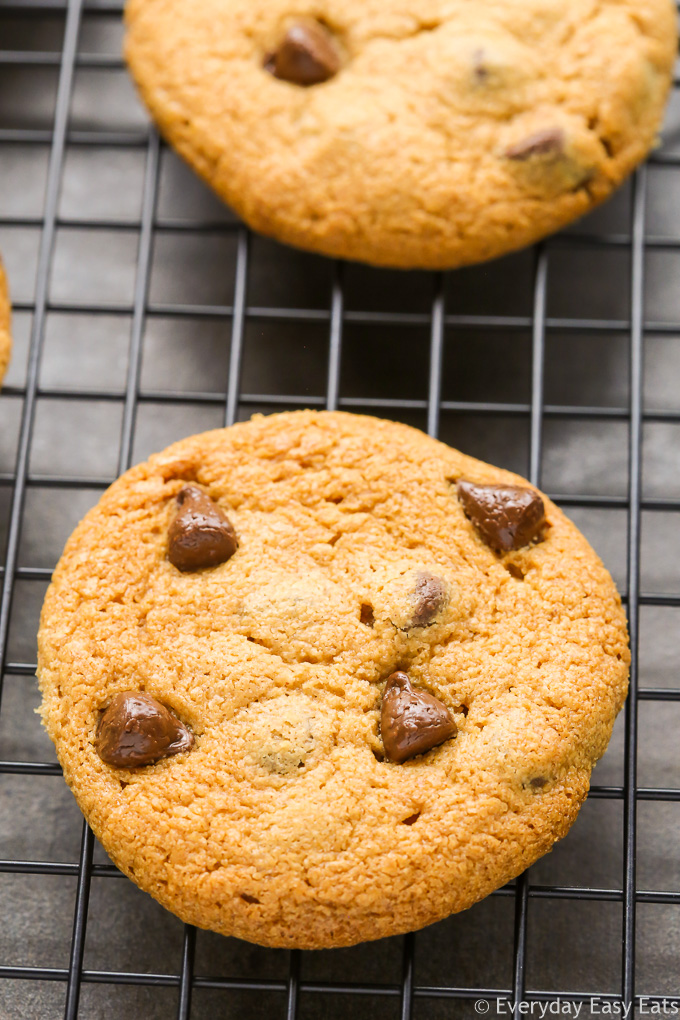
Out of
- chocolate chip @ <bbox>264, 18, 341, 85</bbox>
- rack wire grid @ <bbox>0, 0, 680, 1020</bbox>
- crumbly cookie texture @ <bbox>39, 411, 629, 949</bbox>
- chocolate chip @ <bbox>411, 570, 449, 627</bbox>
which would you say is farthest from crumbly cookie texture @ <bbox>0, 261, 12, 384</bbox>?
chocolate chip @ <bbox>411, 570, 449, 627</bbox>

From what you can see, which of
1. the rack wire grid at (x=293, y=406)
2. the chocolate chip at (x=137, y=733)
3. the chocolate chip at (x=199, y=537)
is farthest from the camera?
the rack wire grid at (x=293, y=406)

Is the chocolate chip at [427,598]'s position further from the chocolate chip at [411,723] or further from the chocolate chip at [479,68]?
the chocolate chip at [479,68]

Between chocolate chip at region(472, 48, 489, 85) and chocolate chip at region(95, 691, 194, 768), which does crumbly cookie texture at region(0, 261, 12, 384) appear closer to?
chocolate chip at region(95, 691, 194, 768)

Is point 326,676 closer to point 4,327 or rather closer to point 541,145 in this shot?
point 4,327

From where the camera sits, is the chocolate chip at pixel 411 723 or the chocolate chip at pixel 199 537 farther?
the chocolate chip at pixel 199 537

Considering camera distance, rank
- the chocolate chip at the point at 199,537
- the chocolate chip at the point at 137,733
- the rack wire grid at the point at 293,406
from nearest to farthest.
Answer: the chocolate chip at the point at 137,733
the chocolate chip at the point at 199,537
the rack wire grid at the point at 293,406

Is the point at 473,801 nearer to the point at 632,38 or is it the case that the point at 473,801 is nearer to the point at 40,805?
the point at 40,805

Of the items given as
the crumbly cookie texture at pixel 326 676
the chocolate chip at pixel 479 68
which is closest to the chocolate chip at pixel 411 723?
the crumbly cookie texture at pixel 326 676
